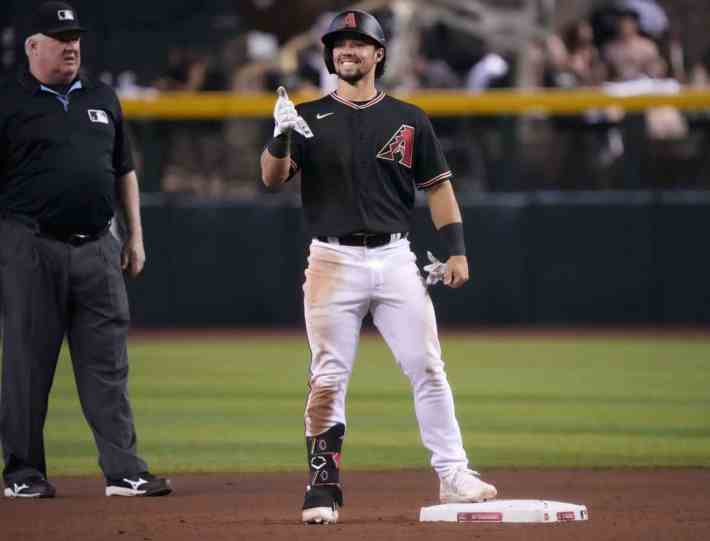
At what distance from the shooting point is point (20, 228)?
6.67 metres

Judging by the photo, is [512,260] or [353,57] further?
[512,260]

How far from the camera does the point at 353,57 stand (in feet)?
19.4

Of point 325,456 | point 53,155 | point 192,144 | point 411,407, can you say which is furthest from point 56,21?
point 192,144

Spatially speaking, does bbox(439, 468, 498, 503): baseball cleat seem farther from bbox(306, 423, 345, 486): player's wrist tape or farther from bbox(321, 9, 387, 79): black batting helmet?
bbox(321, 9, 387, 79): black batting helmet

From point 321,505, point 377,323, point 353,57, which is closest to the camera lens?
point 321,505

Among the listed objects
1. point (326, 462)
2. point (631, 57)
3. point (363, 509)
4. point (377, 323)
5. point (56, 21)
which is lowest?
point (363, 509)

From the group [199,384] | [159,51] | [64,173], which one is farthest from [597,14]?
[64,173]

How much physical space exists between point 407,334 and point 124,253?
1.56 metres

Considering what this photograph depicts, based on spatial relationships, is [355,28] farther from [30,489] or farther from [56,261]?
[30,489]

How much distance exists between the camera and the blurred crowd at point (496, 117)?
54.3 ft

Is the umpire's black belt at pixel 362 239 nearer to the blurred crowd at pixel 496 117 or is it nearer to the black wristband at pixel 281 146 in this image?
the black wristband at pixel 281 146

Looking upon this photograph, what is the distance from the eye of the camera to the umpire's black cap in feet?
21.5

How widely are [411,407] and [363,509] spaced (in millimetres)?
4252

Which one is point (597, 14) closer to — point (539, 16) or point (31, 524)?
point (539, 16)
